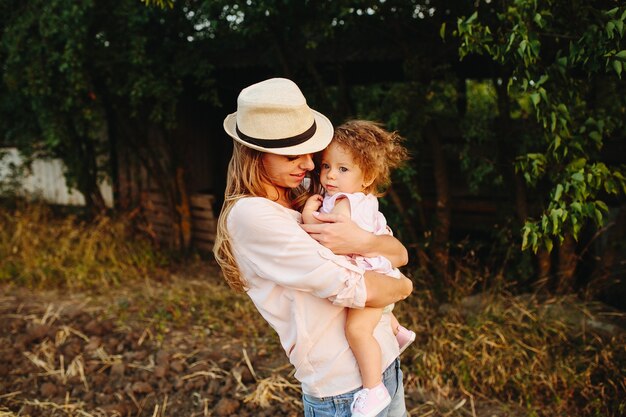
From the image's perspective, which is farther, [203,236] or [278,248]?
[203,236]

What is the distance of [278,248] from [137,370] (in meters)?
3.03

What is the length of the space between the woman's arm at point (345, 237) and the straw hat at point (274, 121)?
0.80 feet

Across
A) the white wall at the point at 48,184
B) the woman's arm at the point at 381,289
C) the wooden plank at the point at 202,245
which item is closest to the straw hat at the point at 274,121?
the woman's arm at the point at 381,289

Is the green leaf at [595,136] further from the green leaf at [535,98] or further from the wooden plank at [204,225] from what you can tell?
the wooden plank at [204,225]

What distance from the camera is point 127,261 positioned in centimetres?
682

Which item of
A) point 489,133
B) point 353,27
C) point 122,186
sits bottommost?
point 122,186

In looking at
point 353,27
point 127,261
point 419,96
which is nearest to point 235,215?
point 419,96

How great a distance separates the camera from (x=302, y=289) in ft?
6.06

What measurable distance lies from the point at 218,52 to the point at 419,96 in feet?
8.12

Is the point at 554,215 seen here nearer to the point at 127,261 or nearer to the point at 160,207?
the point at 127,261

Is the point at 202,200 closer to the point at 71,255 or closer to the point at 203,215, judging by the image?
the point at 203,215

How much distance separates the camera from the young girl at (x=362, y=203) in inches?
77.5

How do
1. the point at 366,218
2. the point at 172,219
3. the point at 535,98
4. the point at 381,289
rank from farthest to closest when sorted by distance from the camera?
1. the point at 172,219
2. the point at 535,98
3. the point at 366,218
4. the point at 381,289

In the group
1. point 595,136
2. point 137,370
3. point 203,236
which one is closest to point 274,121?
point 595,136
